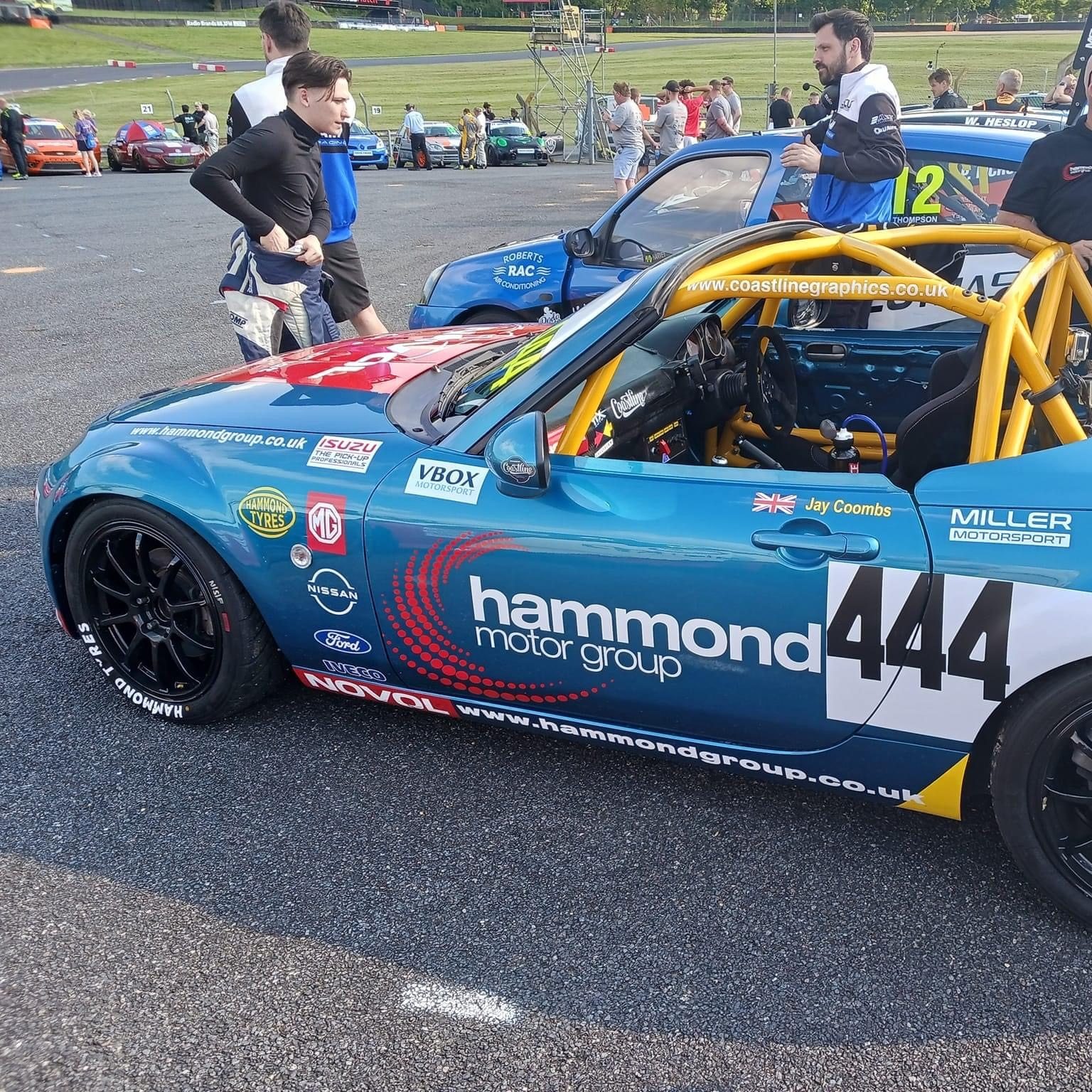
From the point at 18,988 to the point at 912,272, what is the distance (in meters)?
2.54

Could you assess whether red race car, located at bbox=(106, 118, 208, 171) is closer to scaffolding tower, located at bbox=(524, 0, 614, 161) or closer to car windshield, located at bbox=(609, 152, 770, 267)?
scaffolding tower, located at bbox=(524, 0, 614, 161)

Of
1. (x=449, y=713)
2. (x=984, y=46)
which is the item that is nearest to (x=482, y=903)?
(x=449, y=713)

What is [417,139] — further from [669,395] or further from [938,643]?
[938,643]

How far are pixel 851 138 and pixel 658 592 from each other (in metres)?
3.45

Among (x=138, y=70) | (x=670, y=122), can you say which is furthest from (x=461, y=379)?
(x=138, y=70)

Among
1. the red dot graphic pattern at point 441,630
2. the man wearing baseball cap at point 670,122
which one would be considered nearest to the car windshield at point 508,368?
the red dot graphic pattern at point 441,630

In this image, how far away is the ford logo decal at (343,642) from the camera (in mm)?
2775

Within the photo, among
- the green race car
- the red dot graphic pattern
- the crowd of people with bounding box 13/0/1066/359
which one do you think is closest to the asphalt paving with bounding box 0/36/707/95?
the green race car

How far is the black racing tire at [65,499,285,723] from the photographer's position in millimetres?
2895

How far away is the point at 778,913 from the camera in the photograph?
2.33 m

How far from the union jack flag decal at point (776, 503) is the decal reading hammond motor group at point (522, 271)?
3678mm

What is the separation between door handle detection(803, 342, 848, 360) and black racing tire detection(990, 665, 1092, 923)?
164cm

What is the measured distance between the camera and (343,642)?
9.20 ft

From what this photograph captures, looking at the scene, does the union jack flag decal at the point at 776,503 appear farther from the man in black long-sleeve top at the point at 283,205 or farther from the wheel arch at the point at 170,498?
the man in black long-sleeve top at the point at 283,205
